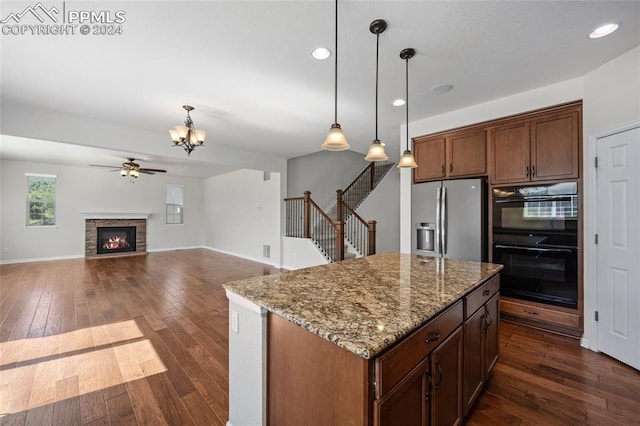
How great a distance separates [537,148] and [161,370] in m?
4.42

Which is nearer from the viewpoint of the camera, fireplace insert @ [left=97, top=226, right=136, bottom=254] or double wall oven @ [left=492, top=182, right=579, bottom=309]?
double wall oven @ [left=492, top=182, right=579, bottom=309]

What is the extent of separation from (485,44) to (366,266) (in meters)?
2.11

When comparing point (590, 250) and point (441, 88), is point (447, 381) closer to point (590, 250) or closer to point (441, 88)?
point (590, 250)

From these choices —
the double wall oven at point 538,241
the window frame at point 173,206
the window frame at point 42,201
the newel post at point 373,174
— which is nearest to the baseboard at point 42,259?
the window frame at point 42,201

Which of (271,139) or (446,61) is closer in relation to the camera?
(446,61)

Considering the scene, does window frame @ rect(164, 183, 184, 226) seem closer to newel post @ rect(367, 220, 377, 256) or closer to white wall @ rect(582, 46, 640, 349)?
newel post @ rect(367, 220, 377, 256)

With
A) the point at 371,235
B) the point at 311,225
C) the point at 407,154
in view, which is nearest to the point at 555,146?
the point at 407,154

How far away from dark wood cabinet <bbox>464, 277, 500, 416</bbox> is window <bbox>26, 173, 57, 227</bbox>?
33.2 ft

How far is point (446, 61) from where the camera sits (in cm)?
249

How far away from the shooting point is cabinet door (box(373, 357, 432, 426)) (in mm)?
975

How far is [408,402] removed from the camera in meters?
1.13

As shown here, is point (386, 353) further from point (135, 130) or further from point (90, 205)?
point (90, 205)

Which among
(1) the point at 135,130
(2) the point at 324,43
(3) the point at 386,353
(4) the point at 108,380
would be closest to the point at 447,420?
(3) the point at 386,353

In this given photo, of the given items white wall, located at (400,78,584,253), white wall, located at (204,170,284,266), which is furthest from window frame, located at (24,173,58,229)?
white wall, located at (400,78,584,253)
